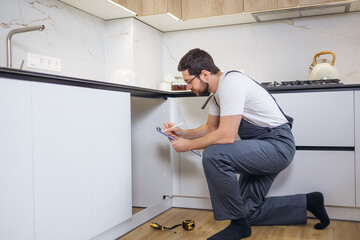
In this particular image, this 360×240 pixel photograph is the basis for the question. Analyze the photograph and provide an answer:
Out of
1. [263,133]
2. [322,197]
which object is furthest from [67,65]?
[322,197]

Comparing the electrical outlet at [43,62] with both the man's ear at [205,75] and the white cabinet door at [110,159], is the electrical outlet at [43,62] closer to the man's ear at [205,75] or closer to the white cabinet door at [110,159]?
the white cabinet door at [110,159]

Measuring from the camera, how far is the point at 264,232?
6.67 feet

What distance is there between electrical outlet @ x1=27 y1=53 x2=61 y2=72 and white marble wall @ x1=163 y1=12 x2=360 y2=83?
124 cm

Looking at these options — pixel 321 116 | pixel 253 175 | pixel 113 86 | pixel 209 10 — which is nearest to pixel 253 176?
pixel 253 175

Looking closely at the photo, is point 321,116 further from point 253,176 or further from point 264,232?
point 264,232

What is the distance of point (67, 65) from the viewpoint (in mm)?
2516

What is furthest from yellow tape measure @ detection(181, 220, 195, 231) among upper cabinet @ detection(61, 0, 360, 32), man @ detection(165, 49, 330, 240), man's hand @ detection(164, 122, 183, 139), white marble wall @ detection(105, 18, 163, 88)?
upper cabinet @ detection(61, 0, 360, 32)

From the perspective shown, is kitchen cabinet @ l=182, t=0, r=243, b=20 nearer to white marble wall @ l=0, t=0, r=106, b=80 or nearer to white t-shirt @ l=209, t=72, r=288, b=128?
white marble wall @ l=0, t=0, r=106, b=80

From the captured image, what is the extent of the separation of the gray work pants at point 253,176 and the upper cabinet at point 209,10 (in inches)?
43.0

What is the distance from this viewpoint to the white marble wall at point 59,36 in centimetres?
211

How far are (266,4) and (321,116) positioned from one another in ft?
3.22

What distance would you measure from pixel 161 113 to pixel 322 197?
3.80ft

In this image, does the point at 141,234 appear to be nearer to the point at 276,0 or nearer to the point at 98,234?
the point at 98,234

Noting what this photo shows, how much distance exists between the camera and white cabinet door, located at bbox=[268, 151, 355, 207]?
2.19m
